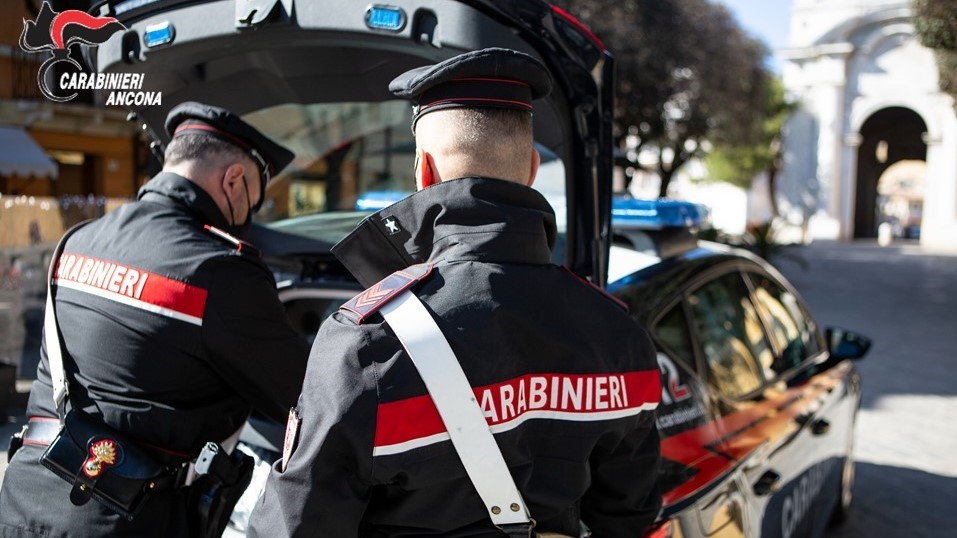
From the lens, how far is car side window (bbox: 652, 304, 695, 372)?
261 centimetres

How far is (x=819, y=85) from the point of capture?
30.0 m

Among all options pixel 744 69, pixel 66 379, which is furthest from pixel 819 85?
pixel 66 379

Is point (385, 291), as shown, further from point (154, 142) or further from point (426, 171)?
point (154, 142)

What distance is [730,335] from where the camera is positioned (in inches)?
125

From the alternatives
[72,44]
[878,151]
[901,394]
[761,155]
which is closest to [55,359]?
[72,44]

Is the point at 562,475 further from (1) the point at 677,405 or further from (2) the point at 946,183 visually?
(2) the point at 946,183

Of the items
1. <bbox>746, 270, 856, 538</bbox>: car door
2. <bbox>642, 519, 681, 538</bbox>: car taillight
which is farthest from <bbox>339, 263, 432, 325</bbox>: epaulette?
<bbox>746, 270, 856, 538</bbox>: car door

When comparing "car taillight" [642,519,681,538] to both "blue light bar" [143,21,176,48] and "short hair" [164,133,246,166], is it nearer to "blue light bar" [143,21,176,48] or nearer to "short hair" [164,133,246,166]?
"short hair" [164,133,246,166]

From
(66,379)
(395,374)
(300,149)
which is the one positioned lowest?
(66,379)

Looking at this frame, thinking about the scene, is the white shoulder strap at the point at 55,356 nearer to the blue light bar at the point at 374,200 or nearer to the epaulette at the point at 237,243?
the epaulette at the point at 237,243

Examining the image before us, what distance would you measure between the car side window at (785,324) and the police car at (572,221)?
1cm

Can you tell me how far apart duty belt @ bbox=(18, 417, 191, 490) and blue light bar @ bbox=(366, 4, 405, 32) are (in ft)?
3.68

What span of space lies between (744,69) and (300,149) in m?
17.9

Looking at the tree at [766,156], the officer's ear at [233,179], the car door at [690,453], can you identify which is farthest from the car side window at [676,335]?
the tree at [766,156]
